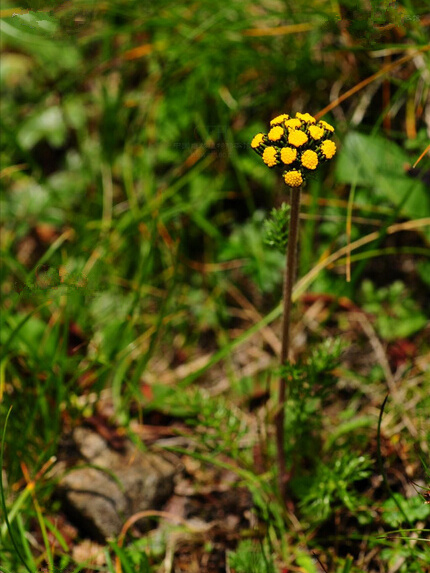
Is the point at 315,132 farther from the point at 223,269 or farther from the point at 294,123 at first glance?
the point at 223,269

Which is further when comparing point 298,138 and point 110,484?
point 110,484

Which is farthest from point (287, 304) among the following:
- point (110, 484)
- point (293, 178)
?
point (110, 484)

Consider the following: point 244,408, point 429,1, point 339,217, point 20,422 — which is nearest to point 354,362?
point 244,408

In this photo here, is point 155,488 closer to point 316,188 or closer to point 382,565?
point 382,565

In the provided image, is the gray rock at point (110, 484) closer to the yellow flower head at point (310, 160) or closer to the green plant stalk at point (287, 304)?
the green plant stalk at point (287, 304)

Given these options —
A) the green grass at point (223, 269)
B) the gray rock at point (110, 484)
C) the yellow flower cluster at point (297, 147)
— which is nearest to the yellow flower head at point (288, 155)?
the yellow flower cluster at point (297, 147)

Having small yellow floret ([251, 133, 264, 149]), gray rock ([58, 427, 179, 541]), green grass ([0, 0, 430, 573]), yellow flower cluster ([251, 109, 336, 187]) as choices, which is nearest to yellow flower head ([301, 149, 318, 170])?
yellow flower cluster ([251, 109, 336, 187])

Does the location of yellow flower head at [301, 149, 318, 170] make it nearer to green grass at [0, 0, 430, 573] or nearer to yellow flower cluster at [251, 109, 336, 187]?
yellow flower cluster at [251, 109, 336, 187]
